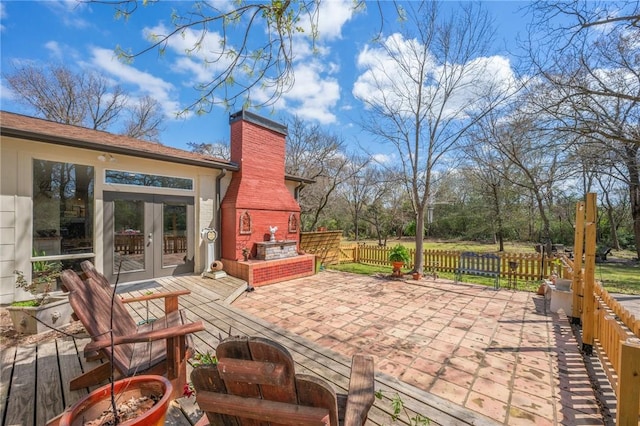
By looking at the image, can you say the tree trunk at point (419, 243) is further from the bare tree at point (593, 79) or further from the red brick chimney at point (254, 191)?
the red brick chimney at point (254, 191)

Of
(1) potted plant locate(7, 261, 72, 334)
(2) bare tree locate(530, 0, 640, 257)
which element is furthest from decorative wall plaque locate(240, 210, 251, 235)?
(2) bare tree locate(530, 0, 640, 257)

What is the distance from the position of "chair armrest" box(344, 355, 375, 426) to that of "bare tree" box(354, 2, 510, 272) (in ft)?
23.9

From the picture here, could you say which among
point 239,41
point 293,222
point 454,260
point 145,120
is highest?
point 145,120

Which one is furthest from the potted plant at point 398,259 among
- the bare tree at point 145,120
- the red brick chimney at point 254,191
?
the bare tree at point 145,120

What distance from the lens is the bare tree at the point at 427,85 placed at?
7.64 metres

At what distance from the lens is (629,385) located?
1.84 meters

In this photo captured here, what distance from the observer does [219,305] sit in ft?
15.5

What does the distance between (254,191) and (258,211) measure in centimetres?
58

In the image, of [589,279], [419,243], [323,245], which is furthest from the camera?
[323,245]

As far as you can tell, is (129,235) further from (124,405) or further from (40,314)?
(124,405)

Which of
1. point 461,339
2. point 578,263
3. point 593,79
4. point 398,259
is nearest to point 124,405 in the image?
point 461,339

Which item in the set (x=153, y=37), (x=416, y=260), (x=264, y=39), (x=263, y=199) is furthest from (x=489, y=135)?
(x=153, y=37)

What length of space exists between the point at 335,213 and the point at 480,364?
16859 millimetres

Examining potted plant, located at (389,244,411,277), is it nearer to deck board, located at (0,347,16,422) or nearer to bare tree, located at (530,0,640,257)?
bare tree, located at (530,0,640,257)
